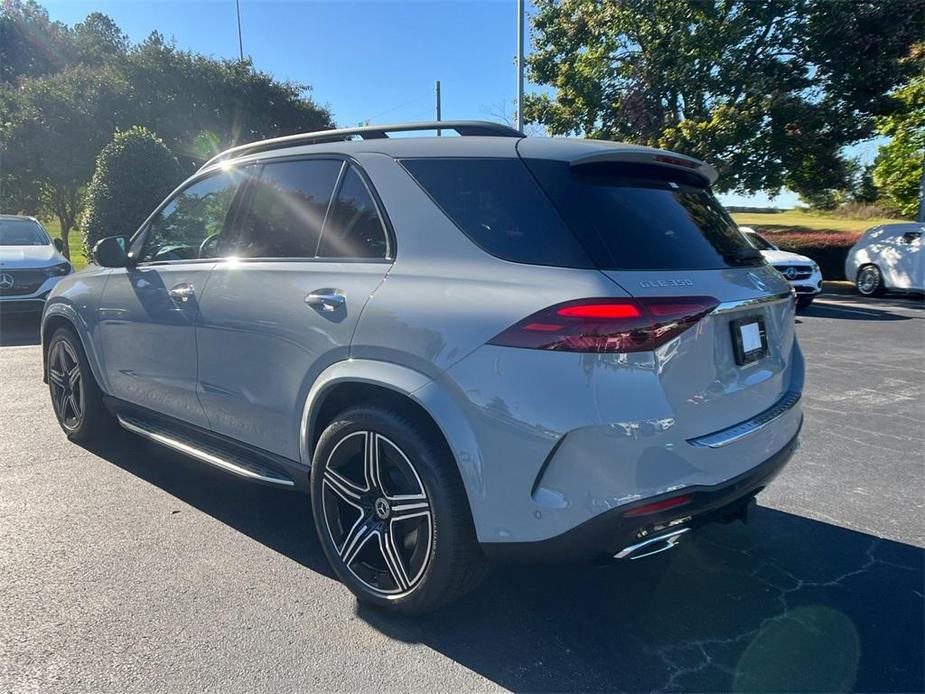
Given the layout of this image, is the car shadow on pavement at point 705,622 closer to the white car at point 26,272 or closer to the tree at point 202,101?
the white car at point 26,272

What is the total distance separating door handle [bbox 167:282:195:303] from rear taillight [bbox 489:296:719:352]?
2.05m

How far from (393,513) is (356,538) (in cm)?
28

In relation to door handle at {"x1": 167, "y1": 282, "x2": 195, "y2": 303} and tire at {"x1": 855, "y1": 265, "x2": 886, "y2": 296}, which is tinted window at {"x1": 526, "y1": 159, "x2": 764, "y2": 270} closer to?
door handle at {"x1": 167, "y1": 282, "x2": 195, "y2": 303}

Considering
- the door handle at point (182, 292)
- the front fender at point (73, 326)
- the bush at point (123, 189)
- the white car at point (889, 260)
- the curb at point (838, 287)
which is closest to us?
the door handle at point (182, 292)

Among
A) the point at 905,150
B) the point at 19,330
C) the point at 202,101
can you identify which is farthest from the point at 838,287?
the point at 202,101

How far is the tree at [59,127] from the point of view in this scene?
60.2ft

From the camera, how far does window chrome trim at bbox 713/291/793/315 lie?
89.8 inches

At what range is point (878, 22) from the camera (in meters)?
15.2

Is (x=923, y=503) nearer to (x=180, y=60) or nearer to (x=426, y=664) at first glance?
(x=426, y=664)

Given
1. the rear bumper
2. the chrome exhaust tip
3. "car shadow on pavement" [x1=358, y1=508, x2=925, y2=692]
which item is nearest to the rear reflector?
the rear bumper

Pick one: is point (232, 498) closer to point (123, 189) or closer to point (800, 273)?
point (800, 273)

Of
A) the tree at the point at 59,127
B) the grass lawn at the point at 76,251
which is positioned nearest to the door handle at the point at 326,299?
the grass lawn at the point at 76,251

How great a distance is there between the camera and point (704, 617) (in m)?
2.63

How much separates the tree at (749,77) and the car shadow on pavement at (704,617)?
47.3 feet
